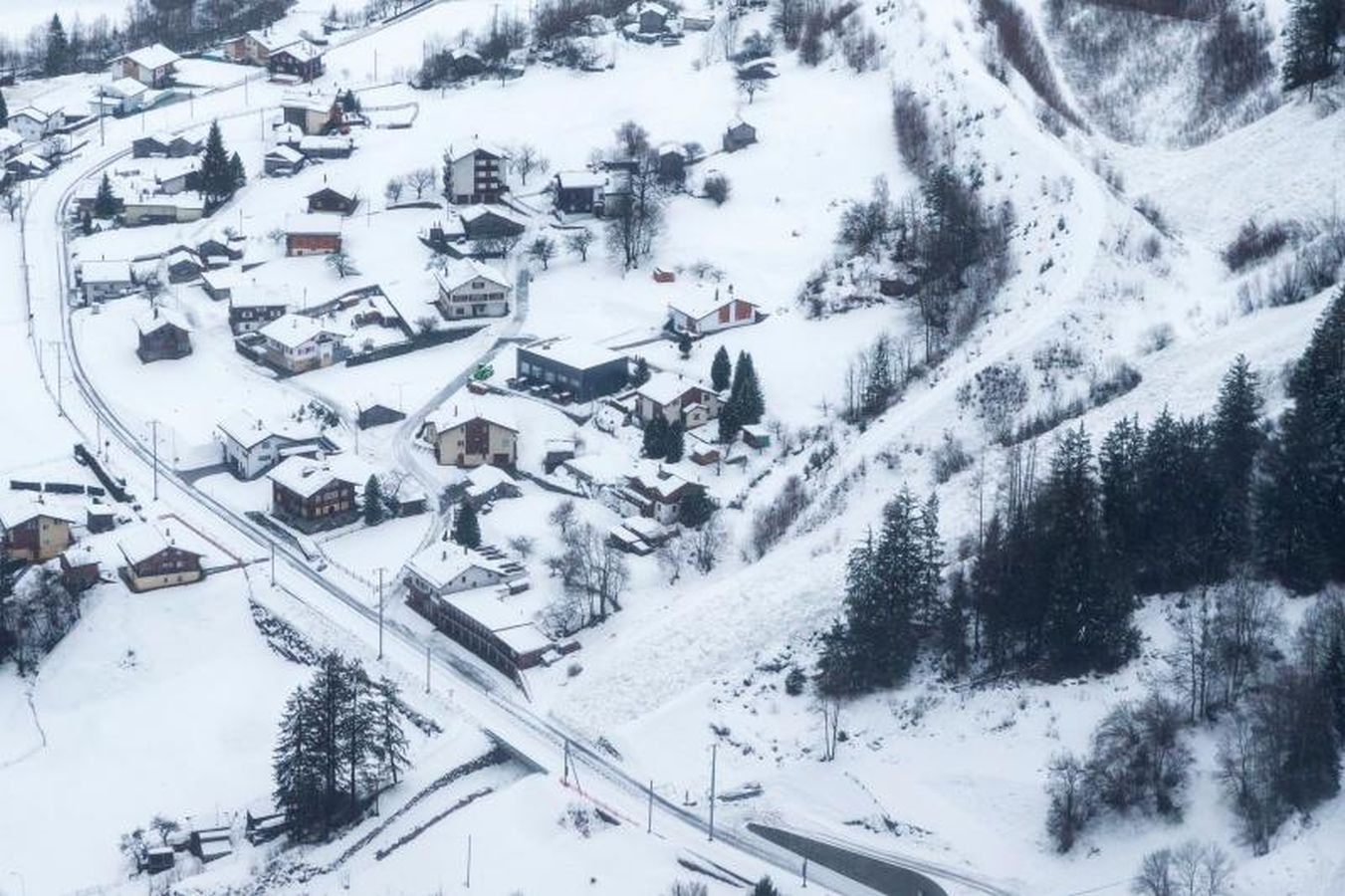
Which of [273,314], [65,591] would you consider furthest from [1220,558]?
[273,314]

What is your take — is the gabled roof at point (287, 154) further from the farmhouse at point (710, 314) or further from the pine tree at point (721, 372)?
the pine tree at point (721, 372)

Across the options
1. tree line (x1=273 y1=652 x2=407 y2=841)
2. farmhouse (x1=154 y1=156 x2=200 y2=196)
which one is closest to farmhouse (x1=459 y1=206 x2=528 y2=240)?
farmhouse (x1=154 y1=156 x2=200 y2=196)

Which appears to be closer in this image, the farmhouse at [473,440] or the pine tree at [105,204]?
the farmhouse at [473,440]

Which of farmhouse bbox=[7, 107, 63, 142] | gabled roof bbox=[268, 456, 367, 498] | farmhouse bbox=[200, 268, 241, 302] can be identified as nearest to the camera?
gabled roof bbox=[268, 456, 367, 498]

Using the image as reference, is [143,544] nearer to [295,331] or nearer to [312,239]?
[295,331]

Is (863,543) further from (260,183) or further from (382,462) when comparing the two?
(260,183)

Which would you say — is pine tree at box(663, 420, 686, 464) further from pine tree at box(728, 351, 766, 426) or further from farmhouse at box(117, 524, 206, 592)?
farmhouse at box(117, 524, 206, 592)

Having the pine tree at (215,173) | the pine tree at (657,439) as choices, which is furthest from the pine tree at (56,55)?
the pine tree at (657,439)
